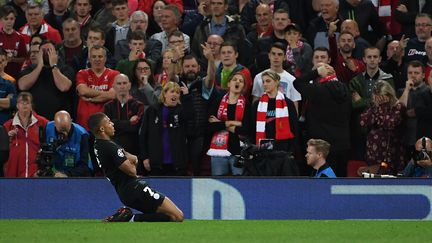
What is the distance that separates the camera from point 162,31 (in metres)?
18.5

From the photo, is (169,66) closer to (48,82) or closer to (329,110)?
(48,82)

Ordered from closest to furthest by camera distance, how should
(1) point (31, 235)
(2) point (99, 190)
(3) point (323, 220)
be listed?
(1) point (31, 235) < (3) point (323, 220) < (2) point (99, 190)

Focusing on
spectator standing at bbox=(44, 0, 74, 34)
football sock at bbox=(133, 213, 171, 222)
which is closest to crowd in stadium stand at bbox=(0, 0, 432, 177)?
spectator standing at bbox=(44, 0, 74, 34)

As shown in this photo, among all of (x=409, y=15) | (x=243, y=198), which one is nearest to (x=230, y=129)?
(x=243, y=198)

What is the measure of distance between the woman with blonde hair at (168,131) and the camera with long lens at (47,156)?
3.99 ft

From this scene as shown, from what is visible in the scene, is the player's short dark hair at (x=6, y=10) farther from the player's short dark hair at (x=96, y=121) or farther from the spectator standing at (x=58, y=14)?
the player's short dark hair at (x=96, y=121)

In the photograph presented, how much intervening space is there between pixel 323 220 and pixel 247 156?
1.68 m

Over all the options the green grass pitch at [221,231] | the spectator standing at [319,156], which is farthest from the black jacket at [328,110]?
the green grass pitch at [221,231]

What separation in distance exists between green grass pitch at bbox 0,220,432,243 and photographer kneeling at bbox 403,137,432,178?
1.40 m

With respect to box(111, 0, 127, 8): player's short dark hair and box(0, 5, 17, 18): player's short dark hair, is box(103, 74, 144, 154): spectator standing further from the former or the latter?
box(0, 5, 17, 18): player's short dark hair

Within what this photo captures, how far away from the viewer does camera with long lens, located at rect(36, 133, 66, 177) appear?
15914mm

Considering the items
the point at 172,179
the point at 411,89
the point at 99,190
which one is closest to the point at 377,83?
the point at 411,89

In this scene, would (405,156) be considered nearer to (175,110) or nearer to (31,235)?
(175,110)

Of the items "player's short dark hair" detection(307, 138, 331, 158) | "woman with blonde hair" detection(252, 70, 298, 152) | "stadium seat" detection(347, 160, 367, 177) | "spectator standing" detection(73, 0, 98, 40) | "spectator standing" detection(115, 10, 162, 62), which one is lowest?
"stadium seat" detection(347, 160, 367, 177)
